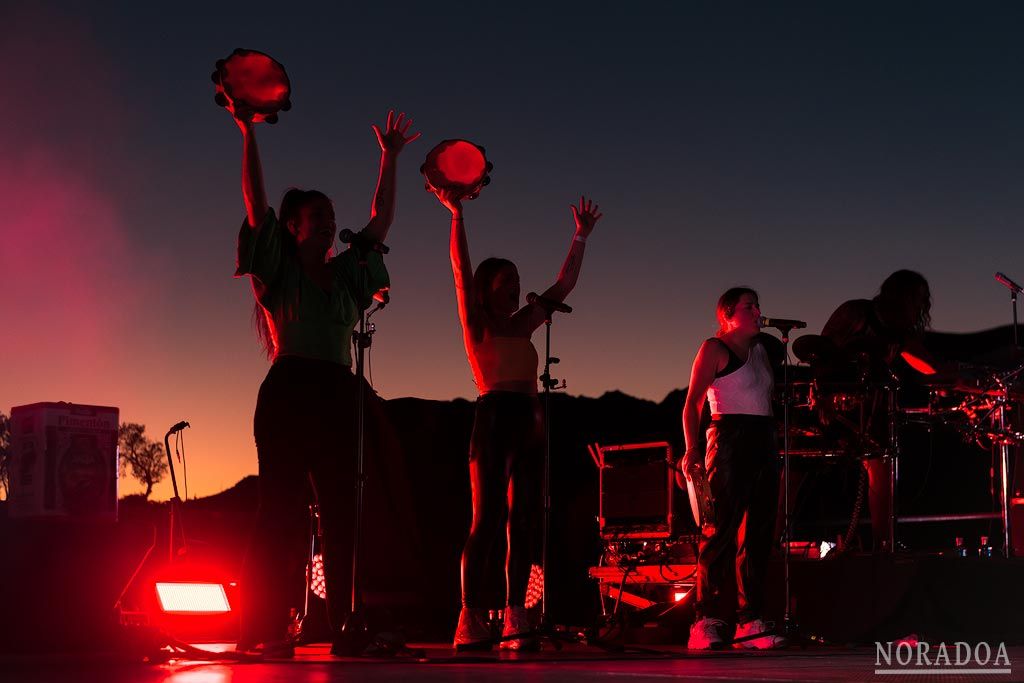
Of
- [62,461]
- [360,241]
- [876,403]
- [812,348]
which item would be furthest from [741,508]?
[62,461]

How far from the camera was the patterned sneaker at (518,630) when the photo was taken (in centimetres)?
520

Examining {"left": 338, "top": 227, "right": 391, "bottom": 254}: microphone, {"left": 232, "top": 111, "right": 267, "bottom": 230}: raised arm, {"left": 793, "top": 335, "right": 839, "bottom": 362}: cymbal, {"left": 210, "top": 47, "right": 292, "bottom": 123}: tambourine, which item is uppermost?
{"left": 210, "top": 47, "right": 292, "bottom": 123}: tambourine

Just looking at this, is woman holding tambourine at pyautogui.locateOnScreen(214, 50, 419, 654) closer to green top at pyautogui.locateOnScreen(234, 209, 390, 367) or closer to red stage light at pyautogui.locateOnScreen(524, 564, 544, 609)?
green top at pyautogui.locateOnScreen(234, 209, 390, 367)

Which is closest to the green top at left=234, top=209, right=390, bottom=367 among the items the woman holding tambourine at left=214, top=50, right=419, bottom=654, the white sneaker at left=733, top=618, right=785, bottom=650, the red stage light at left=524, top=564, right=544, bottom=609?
the woman holding tambourine at left=214, top=50, right=419, bottom=654

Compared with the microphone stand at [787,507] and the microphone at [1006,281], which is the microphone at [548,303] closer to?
the microphone stand at [787,507]

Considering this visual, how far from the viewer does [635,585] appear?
771 centimetres

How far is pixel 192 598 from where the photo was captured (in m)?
7.05

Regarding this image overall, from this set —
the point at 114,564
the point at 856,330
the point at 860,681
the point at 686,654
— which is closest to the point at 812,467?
the point at 856,330

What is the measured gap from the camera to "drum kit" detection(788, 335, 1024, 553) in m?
6.39

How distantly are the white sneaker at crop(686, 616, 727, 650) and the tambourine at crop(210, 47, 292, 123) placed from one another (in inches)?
123

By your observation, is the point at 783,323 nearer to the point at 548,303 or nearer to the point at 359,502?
the point at 548,303

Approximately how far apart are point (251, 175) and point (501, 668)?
6.29ft

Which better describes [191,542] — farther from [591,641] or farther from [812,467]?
[812,467]

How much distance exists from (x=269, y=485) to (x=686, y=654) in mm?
2232
